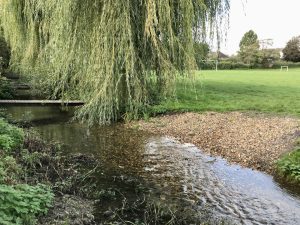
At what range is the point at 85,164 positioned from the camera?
809 centimetres

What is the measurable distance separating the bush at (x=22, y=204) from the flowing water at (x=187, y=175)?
6.33 ft

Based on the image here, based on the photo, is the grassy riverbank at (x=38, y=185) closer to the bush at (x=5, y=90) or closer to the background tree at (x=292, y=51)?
the bush at (x=5, y=90)

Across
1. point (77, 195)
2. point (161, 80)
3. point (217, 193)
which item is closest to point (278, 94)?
point (161, 80)

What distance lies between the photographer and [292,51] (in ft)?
208

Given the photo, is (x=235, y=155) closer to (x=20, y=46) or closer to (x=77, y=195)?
(x=77, y=195)

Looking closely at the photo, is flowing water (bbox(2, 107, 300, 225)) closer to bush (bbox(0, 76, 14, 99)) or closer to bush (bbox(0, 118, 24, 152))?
bush (bbox(0, 118, 24, 152))

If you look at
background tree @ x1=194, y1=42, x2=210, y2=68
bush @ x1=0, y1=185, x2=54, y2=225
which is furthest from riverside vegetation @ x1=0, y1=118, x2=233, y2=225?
background tree @ x1=194, y1=42, x2=210, y2=68

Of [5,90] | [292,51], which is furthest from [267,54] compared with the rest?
[5,90]

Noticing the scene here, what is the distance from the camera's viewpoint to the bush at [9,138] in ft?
22.7

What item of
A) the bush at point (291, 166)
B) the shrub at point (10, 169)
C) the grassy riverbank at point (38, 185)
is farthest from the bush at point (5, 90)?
the bush at point (291, 166)

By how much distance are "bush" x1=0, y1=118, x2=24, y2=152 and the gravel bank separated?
4215mm

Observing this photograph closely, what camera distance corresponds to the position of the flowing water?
19.5ft

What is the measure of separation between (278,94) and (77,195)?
14.2 m

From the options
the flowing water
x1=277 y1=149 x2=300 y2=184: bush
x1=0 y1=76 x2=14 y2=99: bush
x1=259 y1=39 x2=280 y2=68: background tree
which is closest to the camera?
the flowing water
